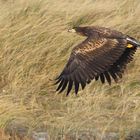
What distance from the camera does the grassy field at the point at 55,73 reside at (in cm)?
501

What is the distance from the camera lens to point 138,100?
5.12 metres

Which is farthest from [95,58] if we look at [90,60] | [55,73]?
[55,73]

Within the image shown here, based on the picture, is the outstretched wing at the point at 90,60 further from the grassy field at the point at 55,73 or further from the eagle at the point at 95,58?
the grassy field at the point at 55,73

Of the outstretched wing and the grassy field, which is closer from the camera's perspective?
the outstretched wing

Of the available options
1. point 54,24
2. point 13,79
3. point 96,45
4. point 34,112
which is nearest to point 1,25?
point 54,24

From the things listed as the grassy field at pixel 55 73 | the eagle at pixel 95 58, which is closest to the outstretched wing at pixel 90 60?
the eagle at pixel 95 58

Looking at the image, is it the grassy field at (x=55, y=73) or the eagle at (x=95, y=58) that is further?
the grassy field at (x=55, y=73)

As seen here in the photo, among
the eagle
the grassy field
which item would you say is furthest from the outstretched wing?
the grassy field

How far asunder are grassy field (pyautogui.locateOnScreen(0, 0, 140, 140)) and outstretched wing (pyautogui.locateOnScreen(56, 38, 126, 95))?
41 centimetres

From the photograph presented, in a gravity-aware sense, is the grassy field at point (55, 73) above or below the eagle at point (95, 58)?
below

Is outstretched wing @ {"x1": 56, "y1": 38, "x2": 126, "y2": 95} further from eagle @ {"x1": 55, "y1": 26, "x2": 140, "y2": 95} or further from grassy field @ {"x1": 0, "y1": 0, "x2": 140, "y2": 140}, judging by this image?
grassy field @ {"x1": 0, "y1": 0, "x2": 140, "y2": 140}

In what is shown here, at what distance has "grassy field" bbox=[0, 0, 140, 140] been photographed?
501 centimetres

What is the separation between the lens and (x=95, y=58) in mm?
4633

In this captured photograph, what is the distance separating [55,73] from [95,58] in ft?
4.24
